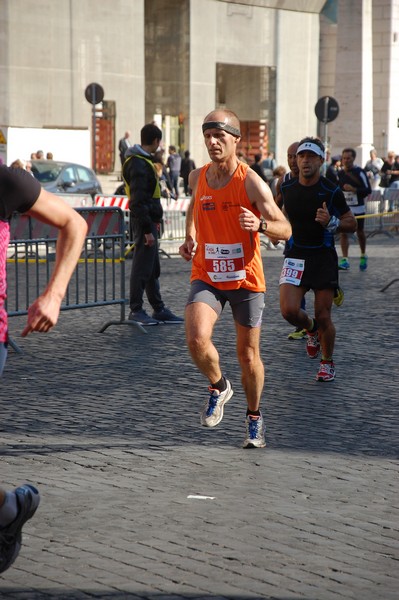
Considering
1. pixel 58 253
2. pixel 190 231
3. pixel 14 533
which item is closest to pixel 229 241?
pixel 190 231

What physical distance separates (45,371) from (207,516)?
177 inches

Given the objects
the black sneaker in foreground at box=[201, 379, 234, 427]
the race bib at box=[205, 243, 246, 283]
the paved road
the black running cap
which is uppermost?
the black running cap

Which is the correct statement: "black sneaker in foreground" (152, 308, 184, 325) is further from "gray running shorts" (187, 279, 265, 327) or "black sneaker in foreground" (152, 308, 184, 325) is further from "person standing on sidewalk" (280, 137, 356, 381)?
"gray running shorts" (187, 279, 265, 327)

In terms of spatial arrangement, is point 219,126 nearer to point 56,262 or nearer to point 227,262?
point 227,262

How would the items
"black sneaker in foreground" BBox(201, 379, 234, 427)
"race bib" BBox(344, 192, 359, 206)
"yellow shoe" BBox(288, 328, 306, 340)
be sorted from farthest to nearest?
"race bib" BBox(344, 192, 359, 206) → "yellow shoe" BBox(288, 328, 306, 340) → "black sneaker in foreground" BBox(201, 379, 234, 427)

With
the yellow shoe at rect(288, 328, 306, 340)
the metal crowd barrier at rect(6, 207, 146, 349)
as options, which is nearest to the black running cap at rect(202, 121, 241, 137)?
the metal crowd barrier at rect(6, 207, 146, 349)

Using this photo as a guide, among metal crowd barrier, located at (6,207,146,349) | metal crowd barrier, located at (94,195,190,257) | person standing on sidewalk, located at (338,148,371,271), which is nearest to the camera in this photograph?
metal crowd barrier, located at (6,207,146,349)

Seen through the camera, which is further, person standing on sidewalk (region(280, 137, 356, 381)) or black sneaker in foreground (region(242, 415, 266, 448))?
person standing on sidewalk (region(280, 137, 356, 381))

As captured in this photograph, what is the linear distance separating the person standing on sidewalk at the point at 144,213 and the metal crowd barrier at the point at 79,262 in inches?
6.2

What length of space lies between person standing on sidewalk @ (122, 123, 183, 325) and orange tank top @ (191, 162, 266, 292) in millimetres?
5392

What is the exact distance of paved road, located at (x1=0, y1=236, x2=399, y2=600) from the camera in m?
4.68

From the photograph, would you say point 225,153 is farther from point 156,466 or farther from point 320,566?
point 320,566

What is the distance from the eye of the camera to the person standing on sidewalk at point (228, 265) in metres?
6.96

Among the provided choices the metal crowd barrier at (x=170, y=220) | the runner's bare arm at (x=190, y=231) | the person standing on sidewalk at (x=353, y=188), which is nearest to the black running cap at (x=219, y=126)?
the runner's bare arm at (x=190, y=231)
